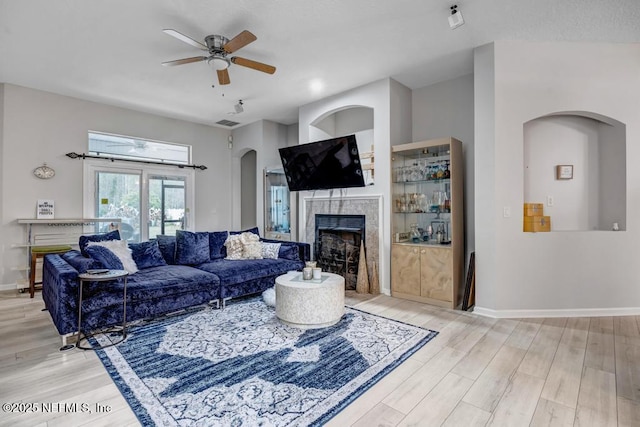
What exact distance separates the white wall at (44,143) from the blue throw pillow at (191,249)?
2083mm

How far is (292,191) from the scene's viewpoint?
18.4ft

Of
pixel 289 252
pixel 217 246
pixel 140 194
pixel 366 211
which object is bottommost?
pixel 289 252

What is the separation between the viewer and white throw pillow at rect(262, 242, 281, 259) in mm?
4641

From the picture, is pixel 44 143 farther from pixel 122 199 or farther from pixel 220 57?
pixel 220 57

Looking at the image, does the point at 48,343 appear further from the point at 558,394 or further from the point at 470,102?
the point at 470,102

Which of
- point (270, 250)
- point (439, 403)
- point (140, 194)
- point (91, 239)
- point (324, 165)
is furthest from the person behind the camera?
point (140, 194)

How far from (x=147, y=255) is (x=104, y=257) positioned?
2.50 feet

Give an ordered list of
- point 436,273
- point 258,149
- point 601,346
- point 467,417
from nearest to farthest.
A: point 467,417 < point 601,346 < point 436,273 < point 258,149

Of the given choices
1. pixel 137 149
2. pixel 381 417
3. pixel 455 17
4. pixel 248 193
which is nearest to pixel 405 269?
pixel 381 417

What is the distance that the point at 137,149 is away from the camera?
578cm

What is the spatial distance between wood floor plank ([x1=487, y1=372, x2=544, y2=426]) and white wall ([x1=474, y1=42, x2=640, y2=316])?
4.58ft

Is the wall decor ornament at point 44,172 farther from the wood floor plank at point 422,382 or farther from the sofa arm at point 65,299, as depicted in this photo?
the wood floor plank at point 422,382

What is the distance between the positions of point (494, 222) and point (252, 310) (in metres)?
2.90

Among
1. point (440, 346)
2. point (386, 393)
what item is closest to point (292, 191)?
point (440, 346)
